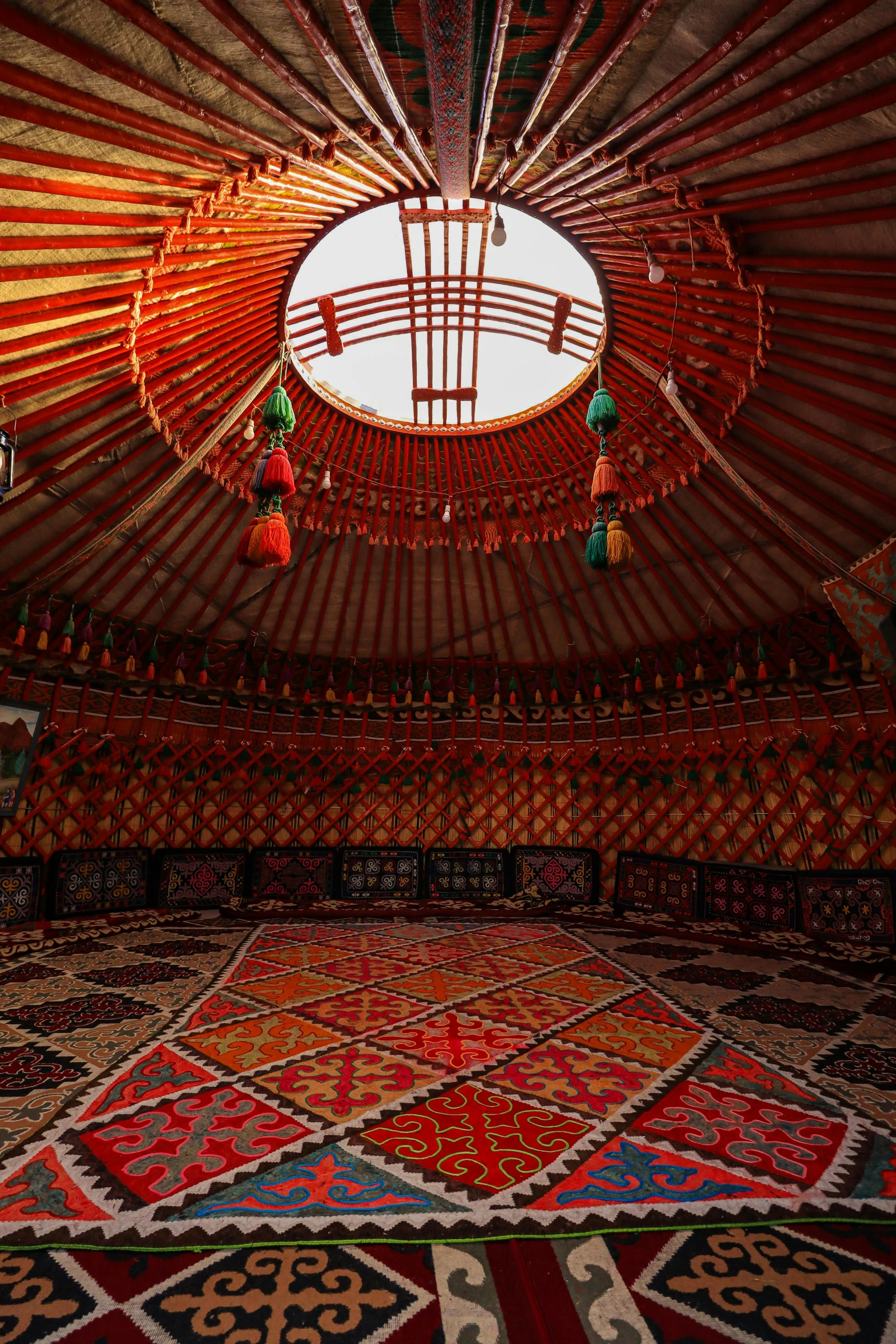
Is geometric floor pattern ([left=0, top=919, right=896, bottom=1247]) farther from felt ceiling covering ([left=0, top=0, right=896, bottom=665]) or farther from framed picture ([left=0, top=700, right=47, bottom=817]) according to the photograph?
felt ceiling covering ([left=0, top=0, right=896, bottom=665])

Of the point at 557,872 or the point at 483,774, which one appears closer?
the point at 557,872

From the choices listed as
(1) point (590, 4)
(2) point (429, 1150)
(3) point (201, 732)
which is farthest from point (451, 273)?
(2) point (429, 1150)

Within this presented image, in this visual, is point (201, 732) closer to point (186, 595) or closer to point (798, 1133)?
point (186, 595)

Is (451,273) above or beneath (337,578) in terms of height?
above

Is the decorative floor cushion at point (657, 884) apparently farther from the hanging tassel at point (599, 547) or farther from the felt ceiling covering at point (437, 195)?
the hanging tassel at point (599, 547)

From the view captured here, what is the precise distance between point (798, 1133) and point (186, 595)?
4.66 metres

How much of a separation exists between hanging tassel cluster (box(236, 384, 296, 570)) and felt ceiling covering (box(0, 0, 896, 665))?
62cm

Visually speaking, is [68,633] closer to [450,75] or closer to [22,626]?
[22,626]

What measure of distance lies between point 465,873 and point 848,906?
2.69 m

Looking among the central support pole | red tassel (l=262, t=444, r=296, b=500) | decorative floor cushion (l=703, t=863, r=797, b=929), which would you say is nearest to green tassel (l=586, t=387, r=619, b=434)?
the central support pole

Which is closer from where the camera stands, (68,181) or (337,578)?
(68,181)

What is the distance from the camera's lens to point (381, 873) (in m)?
5.40

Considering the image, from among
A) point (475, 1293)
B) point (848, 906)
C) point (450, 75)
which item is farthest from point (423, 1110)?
point (848, 906)

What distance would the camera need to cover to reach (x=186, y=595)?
496 cm
